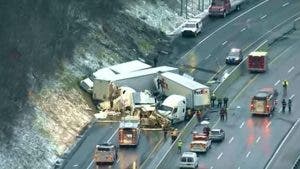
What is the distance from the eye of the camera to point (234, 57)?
130m

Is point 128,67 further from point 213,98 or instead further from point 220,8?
point 220,8

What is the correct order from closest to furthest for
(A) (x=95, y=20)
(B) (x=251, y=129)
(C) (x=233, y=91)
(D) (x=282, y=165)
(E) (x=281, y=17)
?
(D) (x=282, y=165) → (B) (x=251, y=129) → (C) (x=233, y=91) → (A) (x=95, y=20) → (E) (x=281, y=17)

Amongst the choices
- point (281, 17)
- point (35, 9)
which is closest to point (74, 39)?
point (35, 9)

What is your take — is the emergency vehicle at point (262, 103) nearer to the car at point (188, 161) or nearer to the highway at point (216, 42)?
the highway at point (216, 42)

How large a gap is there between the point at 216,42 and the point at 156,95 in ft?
65.7

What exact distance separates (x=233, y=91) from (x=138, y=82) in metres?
9.46

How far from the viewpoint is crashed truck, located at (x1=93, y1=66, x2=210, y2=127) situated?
113875 millimetres

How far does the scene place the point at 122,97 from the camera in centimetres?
11594

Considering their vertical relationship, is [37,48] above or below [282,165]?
above

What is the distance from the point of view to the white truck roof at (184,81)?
118 m

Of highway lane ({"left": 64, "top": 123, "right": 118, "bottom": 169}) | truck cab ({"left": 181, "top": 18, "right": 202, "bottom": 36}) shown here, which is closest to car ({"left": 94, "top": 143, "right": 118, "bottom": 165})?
highway lane ({"left": 64, "top": 123, "right": 118, "bottom": 169})

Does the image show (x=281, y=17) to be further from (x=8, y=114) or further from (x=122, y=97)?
(x=8, y=114)

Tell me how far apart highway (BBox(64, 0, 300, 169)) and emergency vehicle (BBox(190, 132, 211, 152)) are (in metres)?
3.45

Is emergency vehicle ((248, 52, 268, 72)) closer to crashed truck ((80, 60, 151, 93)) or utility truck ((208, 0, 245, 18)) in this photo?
crashed truck ((80, 60, 151, 93))
